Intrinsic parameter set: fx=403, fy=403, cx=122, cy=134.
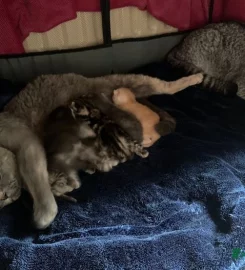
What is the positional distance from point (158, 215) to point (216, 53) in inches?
48.0

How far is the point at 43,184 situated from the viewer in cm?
168

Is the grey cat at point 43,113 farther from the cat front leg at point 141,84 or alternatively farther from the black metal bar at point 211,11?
the black metal bar at point 211,11

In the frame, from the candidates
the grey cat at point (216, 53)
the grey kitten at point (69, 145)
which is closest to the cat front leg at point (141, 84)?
the grey cat at point (216, 53)

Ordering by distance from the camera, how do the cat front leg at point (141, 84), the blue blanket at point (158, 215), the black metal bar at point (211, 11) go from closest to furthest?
1. the blue blanket at point (158, 215)
2. the cat front leg at point (141, 84)
3. the black metal bar at point (211, 11)

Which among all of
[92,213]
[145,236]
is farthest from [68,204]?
[145,236]

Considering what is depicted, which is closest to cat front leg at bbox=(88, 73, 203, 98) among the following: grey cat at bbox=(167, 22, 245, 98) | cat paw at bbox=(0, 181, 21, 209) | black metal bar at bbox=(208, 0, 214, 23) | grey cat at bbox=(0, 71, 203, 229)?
grey cat at bbox=(0, 71, 203, 229)

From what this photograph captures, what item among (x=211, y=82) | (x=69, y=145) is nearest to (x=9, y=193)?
(x=69, y=145)

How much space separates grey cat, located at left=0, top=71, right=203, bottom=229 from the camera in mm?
1680

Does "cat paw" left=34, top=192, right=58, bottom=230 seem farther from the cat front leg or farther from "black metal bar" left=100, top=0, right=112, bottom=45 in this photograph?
"black metal bar" left=100, top=0, right=112, bottom=45

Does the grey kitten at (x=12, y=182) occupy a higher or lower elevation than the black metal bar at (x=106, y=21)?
lower

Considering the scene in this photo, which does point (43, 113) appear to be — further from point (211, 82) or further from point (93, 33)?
point (211, 82)

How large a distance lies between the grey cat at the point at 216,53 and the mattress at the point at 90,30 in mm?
219

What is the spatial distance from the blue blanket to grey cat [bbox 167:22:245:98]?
15.6 inches

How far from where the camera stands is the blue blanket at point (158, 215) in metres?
1.42
